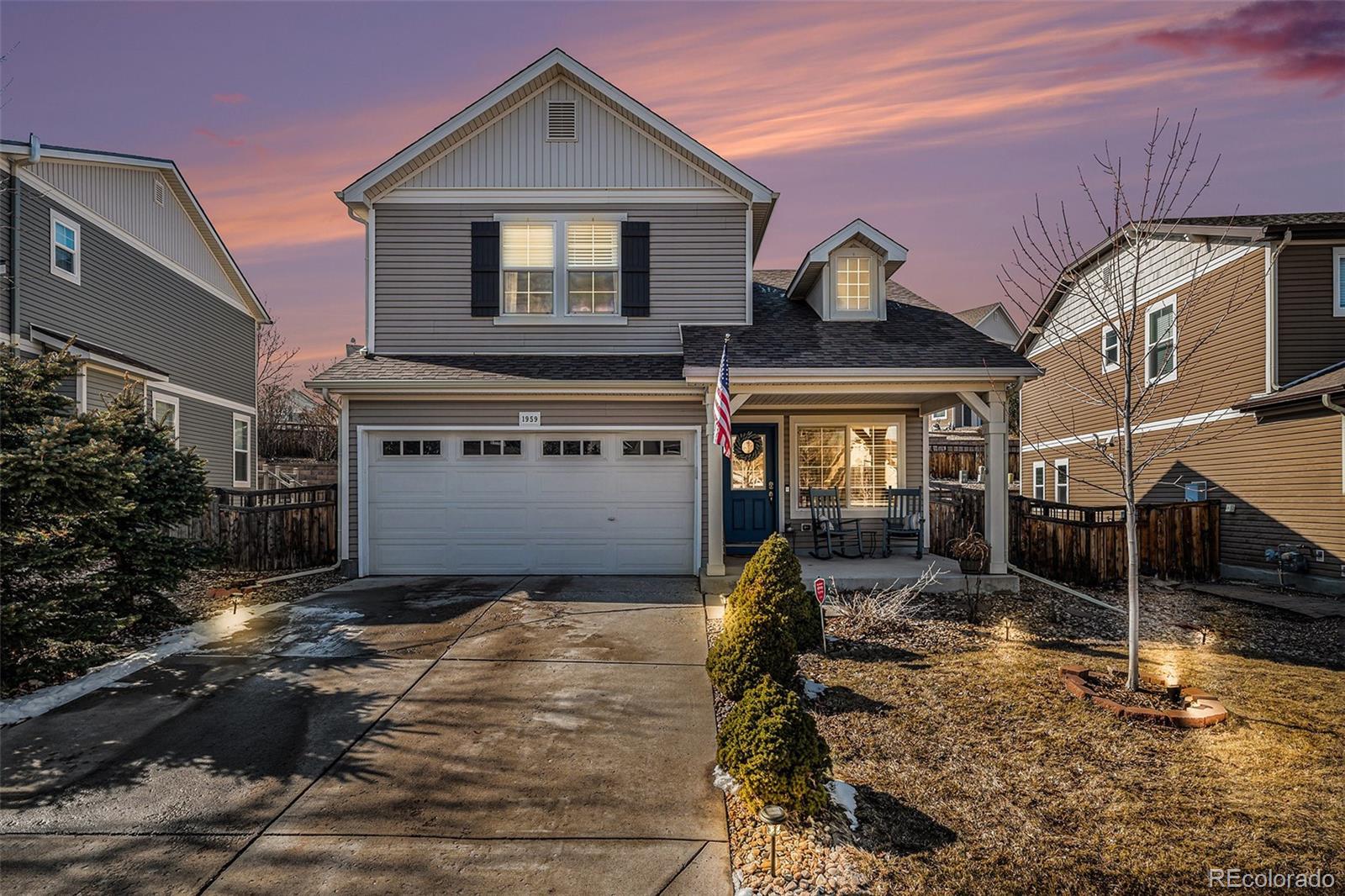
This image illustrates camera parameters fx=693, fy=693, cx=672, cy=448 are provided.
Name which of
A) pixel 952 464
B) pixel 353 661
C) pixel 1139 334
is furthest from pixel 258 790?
pixel 952 464

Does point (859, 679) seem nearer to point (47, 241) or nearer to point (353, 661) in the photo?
point (353, 661)

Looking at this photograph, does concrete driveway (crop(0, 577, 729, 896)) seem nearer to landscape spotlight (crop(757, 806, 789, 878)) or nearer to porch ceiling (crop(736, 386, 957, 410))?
landscape spotlight (crop(757, 806, 789, 878))

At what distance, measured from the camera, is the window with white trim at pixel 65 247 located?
1241cm

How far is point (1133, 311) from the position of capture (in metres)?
5.59

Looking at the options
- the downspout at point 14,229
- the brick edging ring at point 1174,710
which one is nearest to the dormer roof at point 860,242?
the brick edging ring at point 1174,710

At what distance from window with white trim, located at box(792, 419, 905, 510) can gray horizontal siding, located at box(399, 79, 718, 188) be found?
15.4ft

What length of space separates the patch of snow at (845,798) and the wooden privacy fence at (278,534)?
9.37 metres

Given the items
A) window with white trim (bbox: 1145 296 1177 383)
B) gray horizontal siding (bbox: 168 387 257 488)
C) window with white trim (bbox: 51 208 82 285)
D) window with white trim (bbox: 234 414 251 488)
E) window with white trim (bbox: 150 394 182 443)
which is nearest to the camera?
window with white trim (bbox: 51 208 82 285)

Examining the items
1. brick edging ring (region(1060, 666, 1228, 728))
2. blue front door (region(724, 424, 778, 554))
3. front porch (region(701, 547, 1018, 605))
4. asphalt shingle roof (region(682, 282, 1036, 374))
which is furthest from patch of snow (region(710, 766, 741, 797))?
blue front door (region(724, 424, 778, 554))

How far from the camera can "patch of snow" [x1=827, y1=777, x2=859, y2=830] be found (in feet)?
12.2

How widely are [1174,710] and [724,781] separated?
11.4ft

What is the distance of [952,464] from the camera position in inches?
1061

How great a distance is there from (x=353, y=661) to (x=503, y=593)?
2.88m

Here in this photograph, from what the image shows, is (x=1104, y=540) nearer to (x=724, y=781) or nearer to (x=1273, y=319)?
(x=1273, y=319)
